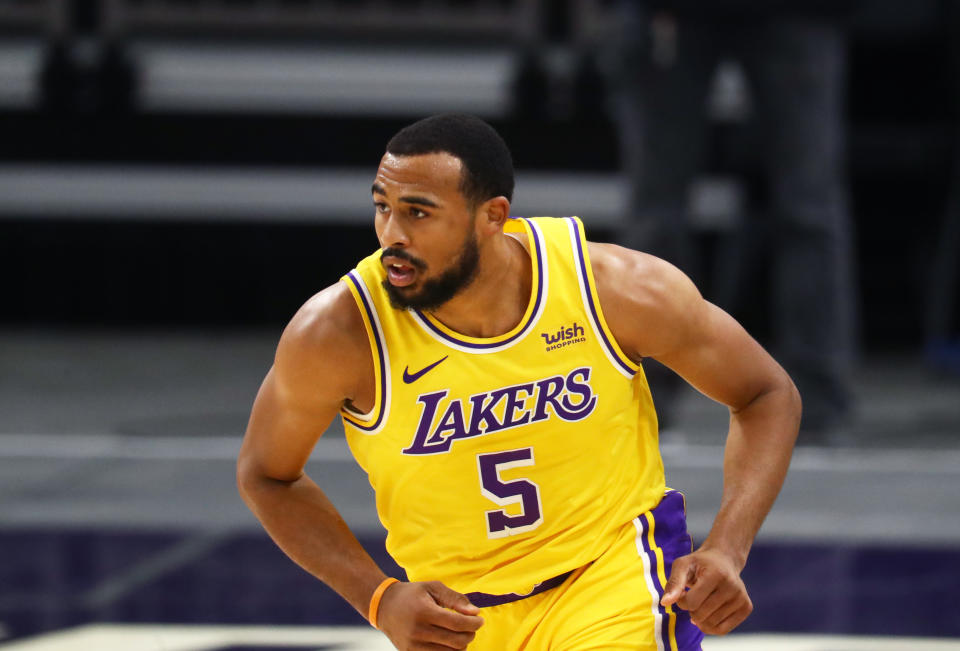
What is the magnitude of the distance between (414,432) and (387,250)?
0.24 metres

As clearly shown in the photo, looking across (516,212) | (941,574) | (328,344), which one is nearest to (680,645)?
(328,344)

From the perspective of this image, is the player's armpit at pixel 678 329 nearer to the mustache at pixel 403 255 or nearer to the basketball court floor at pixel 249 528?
the mustache at pixel 403 255

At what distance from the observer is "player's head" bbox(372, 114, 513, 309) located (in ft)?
5.62

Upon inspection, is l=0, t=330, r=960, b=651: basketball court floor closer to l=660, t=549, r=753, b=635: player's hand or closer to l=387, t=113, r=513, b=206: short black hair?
l=660, t=549, r=753, b=635: player's hand

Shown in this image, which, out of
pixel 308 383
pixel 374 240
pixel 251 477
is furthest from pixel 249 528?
pixel 374 240

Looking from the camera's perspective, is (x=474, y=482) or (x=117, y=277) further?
(x=117, y=277)

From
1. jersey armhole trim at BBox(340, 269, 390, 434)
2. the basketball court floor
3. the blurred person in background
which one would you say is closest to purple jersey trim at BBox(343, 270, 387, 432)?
jersey armhole trim at BBox(340, 269, 390, 434)

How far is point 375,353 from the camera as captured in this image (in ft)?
5.85

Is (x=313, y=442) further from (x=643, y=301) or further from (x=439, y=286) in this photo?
(x=643, y=301)

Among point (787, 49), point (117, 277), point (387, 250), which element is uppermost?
point (787, 49)

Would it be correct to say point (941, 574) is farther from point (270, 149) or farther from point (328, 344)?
point (270, 149)

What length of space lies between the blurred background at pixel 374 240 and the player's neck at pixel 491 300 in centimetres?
108

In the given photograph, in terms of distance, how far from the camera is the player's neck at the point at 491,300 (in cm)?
183

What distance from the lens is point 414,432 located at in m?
1.79
